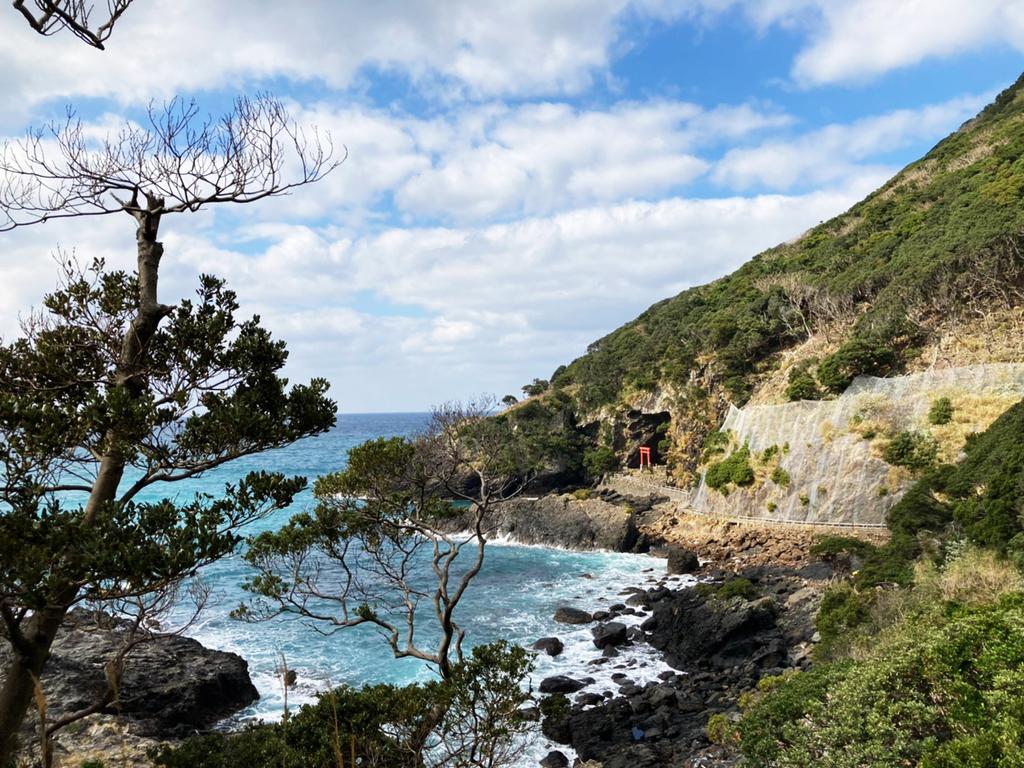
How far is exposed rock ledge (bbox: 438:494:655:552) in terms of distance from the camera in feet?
143

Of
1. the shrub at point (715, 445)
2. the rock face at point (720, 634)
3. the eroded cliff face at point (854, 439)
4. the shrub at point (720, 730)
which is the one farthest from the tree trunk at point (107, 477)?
the shrub at point (715, 445)

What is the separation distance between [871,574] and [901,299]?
97.1ft

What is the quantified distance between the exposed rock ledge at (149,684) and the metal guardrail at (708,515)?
29.8 metres

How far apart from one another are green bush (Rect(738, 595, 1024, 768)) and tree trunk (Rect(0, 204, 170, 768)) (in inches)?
427

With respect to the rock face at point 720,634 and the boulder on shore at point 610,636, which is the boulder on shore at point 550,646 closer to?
the boulder on shore at point 610,636

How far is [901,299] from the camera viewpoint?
43.0 meters

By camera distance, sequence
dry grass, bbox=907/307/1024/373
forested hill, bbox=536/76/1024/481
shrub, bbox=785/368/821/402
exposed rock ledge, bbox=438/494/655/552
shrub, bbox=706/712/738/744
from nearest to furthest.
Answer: shrub, bbox=706/712/738/744
dry grass, bbox=907/307/1024/373
forested hill, bbox=536/76/1024/481
shrub, bbox=785/368/821/402
exposed rock ledge, bbox=438/494/655/552

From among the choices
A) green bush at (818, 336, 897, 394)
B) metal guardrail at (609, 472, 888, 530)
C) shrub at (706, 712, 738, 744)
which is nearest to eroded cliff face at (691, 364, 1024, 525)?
metal guardrail at (609, 472, 888, 530)

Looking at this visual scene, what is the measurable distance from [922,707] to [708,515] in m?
32.7

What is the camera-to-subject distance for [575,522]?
47062 mm

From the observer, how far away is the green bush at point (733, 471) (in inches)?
1519

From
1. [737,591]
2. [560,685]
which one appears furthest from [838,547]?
[560,685]

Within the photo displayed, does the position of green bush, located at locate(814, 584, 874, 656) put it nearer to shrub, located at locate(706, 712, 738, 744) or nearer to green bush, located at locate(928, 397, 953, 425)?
shrub, located at locate(706, 712, 738, 744)

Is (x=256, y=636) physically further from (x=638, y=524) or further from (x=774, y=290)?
(x=774, y=290)
